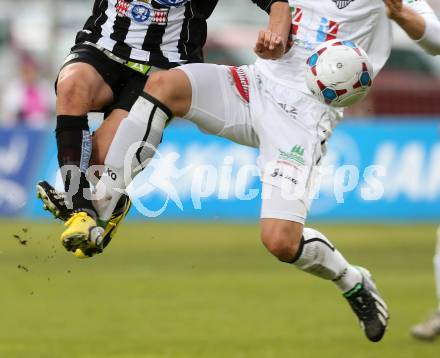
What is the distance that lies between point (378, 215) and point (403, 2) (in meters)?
9.58

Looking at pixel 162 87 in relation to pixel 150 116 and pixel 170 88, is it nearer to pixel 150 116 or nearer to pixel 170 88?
pixel 170 88

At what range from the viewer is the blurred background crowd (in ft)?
59.5

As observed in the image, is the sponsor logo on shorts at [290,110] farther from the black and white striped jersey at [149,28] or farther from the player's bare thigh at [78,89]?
the player's bare thigh at [78,89]

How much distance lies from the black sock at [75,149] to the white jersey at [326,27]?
1.61m

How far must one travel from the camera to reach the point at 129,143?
25.5ft

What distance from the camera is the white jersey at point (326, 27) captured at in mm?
8477

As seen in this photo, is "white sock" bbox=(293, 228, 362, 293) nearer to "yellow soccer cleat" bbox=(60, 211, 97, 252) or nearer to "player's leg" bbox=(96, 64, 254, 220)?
"player's leg" bbox=(96, 64, 254, 220)

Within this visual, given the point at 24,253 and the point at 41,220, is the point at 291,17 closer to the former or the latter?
the point at 24,253

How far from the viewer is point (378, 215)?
17.8 m

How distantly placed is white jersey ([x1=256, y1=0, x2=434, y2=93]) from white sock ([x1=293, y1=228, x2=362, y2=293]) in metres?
1.07

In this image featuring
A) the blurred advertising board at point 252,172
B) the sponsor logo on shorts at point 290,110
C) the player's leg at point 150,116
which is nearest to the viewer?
the player's leg at point 150,116

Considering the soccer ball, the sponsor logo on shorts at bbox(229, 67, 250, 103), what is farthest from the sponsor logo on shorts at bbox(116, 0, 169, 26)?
the soccer ball

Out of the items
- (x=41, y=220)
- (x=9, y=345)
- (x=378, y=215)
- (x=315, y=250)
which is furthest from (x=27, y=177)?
(x=315, y=250)

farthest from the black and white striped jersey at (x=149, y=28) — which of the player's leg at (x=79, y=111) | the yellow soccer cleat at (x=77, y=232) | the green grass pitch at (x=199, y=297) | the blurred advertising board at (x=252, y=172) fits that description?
the blurred advertising board at (x=252, y=172)
